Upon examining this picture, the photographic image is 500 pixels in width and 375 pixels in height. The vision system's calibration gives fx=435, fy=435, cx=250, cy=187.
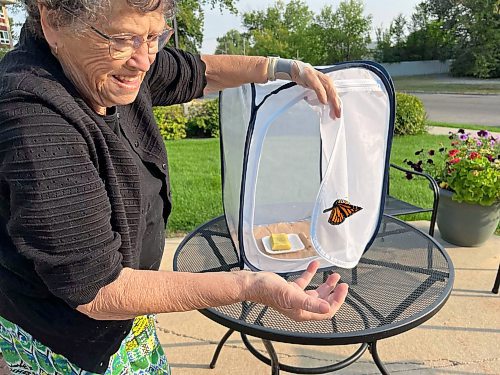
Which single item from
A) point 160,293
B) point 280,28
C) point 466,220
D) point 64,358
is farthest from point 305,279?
point 280,28

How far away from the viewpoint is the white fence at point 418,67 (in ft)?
110

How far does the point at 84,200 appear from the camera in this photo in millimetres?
827

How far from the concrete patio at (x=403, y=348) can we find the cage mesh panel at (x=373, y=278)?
1.67 ft

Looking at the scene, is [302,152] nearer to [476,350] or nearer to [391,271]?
[391,271]

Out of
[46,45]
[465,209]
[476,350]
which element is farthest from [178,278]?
[465,209]

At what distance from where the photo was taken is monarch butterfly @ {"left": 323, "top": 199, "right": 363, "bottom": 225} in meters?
1.53

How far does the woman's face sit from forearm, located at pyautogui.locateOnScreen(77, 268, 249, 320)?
39 centimetres

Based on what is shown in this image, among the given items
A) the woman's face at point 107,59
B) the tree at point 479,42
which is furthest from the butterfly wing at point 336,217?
the tree at point 479,42

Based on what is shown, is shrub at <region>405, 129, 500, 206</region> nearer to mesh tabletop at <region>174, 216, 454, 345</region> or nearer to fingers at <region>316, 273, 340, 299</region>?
mesh tabletop at <region>174, 216, 454, 345</region>

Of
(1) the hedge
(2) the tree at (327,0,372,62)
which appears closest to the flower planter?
(1) the hedge

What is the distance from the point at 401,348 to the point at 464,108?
1311 centimetres

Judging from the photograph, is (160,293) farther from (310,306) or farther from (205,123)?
(205,123)

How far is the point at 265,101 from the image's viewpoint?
1548mm

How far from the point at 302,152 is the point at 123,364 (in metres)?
1.15
